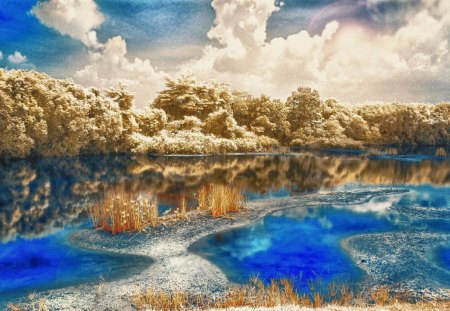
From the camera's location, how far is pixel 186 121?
52062 millimetres

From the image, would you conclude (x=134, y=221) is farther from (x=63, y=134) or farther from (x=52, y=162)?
(x=63, y=134)

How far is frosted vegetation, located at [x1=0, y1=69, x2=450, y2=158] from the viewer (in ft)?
134

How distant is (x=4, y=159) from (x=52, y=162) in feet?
16.0

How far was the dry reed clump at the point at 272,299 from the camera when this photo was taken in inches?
358

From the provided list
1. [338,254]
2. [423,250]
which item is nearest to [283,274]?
[338,254]

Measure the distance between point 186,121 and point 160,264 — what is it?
40665 mm

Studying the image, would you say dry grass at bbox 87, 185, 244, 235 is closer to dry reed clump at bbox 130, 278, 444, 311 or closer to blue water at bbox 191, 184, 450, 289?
blue water at bbox 191, 184, 450, 289

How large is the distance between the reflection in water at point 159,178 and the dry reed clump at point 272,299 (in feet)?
30.7

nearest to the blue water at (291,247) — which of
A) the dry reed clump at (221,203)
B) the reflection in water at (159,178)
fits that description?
the dry reed clump at (221,203)

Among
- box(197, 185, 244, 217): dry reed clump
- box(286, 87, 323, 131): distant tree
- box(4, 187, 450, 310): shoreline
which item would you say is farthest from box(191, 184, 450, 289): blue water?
box(286, 87, 323, 131): distant tree

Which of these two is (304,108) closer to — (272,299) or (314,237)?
(314,237)

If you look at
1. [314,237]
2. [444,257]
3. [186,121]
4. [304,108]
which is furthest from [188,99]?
[444,257]

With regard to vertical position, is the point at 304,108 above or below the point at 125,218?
above

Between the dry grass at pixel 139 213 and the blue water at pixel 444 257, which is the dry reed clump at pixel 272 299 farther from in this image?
the dry grass at pixel 139 213
